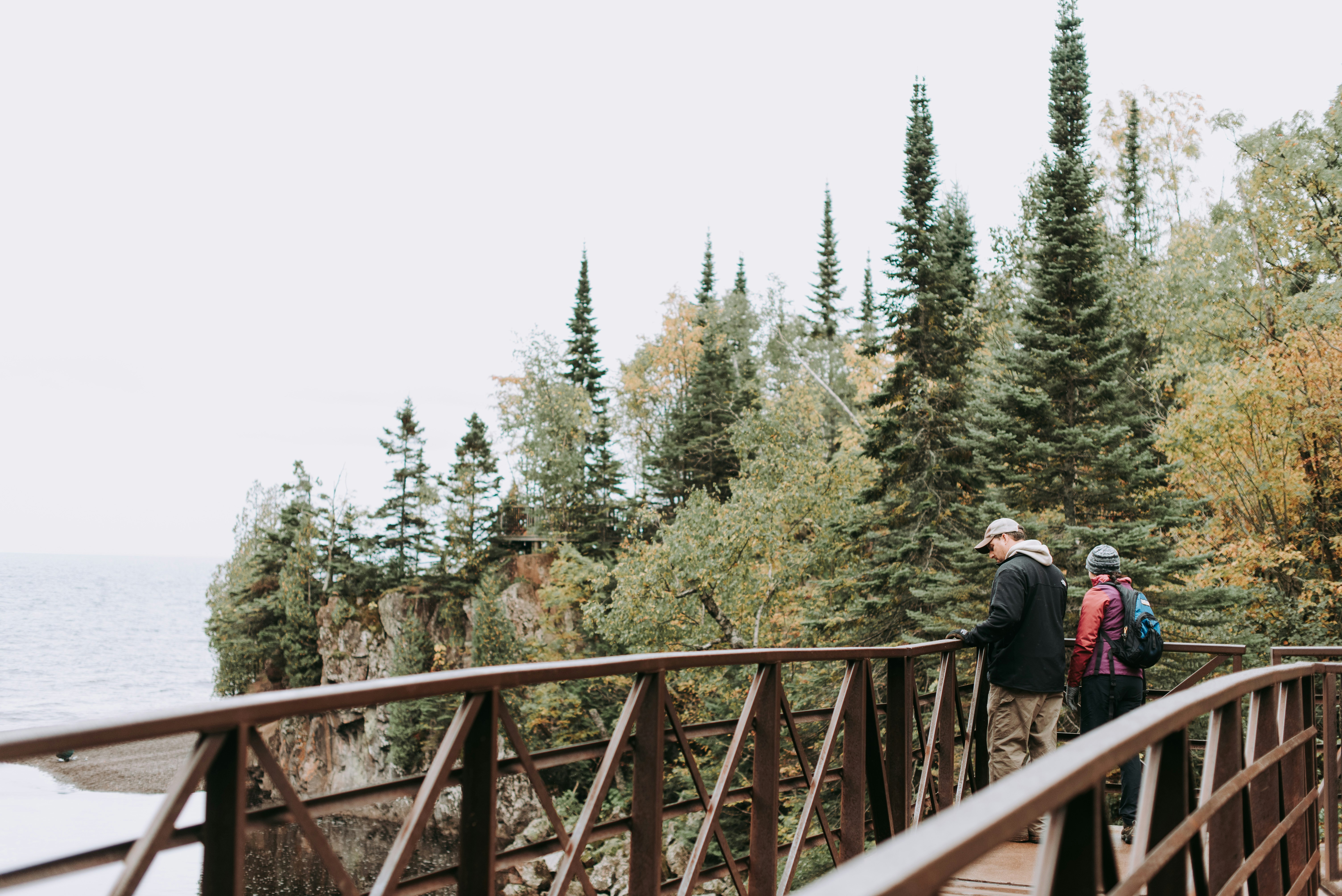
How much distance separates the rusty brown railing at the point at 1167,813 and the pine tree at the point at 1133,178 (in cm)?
3488

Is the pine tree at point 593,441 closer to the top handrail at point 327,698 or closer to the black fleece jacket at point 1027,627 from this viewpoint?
the black fleece jacket at point 1027,627

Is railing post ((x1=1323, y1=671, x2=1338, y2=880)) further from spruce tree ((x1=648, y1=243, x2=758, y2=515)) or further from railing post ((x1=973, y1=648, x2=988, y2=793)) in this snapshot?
spruce tree ((x1=648, y1=243, x2=758, y2=515))

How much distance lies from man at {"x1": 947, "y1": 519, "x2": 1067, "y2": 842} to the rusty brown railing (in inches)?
51.7

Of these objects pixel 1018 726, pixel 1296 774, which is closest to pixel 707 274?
pixel 1018 726

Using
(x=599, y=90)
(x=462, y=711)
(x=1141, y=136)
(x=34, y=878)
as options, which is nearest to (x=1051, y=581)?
(x=462, y=711)

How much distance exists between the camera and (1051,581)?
5.52 meters

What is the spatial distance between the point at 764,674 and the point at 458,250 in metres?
89.6

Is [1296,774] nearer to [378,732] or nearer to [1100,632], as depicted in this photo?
[1100,632]

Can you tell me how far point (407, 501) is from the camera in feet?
159

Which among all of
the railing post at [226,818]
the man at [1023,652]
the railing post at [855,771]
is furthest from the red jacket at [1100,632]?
the railing post at [226,818]

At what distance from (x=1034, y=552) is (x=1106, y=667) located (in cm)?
84

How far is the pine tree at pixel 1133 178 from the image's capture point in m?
34.9

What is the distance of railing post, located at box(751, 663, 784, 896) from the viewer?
3646mm

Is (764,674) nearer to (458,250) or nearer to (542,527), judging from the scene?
(542,527)
